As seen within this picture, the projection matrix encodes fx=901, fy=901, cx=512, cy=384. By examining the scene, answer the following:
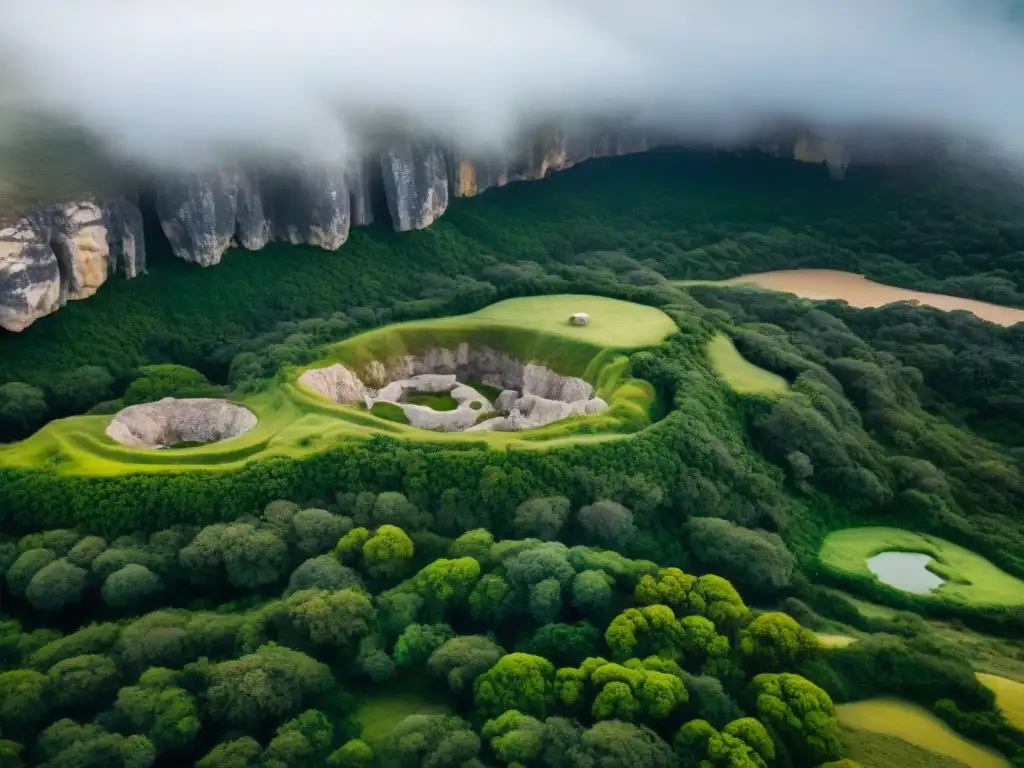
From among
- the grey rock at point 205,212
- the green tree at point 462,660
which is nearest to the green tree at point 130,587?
the green tree at point 462,660

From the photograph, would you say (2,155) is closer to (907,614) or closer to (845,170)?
(907,614)

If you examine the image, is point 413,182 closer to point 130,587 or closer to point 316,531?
point 316,531

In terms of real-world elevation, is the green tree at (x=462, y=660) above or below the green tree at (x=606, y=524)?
below

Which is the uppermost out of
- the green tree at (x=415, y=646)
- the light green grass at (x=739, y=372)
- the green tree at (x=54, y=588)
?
the light green grass at (x=739, y=372)

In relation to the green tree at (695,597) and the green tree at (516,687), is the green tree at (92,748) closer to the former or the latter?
the green tree at (516,687)

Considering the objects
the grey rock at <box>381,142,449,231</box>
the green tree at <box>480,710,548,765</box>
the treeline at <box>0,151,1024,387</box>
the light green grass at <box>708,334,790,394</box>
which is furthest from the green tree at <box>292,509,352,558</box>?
the grey rock at <box>381,142,449,231</box>

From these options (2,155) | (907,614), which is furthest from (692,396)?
(2,155)

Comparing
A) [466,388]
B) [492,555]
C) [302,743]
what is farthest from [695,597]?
[466,388]

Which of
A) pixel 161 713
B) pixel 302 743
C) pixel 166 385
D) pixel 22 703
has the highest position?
pixel 166 385
